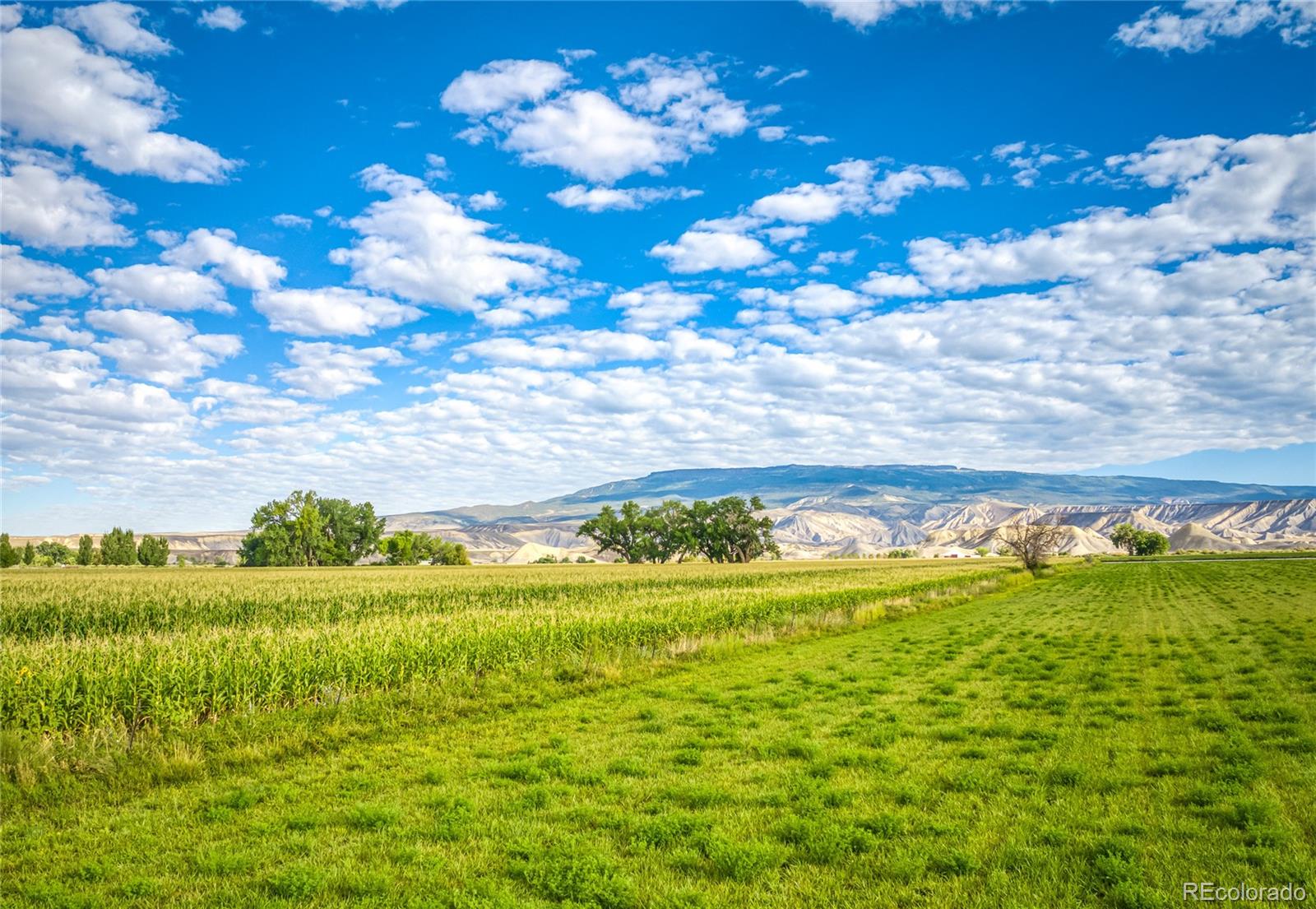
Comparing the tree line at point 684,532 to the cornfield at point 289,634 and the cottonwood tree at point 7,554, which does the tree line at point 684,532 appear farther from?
the cottonwood tree at point 7,554

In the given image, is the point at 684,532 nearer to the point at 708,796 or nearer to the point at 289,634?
the point at 289,634

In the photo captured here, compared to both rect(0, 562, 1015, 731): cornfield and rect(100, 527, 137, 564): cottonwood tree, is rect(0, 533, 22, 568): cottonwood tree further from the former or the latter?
rect(0, 562, 1015, 731): cornfield

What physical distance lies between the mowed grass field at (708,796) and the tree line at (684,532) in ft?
406

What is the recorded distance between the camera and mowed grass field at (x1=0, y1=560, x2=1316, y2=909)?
6301 millimetres

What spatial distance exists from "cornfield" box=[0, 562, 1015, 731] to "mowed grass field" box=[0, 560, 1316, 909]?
30.4 inches

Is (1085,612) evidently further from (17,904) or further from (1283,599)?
(17,904)

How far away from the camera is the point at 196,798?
29.5ft

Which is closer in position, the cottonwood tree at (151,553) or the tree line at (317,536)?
the tree line at (317,536)

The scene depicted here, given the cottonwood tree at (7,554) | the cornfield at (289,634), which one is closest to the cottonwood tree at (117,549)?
the cottonwood tree at (7,554)

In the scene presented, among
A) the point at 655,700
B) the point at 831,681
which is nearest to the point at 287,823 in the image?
the point at 655,700

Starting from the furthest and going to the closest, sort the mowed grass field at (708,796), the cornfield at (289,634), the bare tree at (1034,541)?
the bare tree at (1034,541), the cornfield at (289,634), the mowed grass field at (708,796)

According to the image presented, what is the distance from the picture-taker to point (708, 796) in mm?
8492

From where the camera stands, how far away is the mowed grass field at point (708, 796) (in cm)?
630

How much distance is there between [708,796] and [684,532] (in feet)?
433
